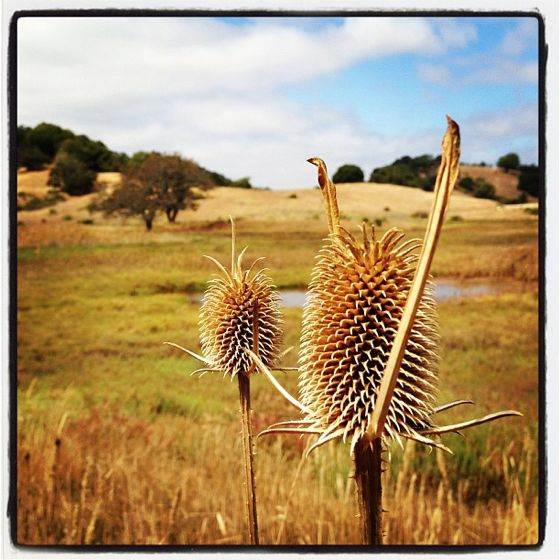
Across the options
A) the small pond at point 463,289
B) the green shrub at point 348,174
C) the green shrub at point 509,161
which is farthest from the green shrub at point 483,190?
the green shrub at point 348,174

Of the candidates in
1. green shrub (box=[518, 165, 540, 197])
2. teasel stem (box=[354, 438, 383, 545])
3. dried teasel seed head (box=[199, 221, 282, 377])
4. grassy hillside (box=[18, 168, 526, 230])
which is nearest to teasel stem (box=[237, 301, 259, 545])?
dried teasel seed head (box=[199, 221, 282, 377])

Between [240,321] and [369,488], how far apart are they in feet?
2.04

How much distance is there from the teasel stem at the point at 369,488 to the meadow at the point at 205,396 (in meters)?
1.42

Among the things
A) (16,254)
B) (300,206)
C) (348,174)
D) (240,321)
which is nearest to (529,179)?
(348,174)

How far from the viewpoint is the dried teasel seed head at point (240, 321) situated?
1.62m

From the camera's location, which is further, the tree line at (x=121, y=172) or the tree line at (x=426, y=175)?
the tree line at (x=121, y=172)

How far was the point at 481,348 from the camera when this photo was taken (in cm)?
295

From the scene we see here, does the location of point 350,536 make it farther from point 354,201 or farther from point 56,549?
point 354,201

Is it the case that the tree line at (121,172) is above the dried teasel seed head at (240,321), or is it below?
above

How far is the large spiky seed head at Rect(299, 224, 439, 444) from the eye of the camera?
4.15 ft

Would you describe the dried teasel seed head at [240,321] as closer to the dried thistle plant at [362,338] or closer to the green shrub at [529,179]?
the dried thistle plant at [362,338]

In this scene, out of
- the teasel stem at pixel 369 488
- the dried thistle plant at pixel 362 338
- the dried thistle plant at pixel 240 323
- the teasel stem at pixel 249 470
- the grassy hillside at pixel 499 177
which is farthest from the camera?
the grassy hillside at pixel 499 177

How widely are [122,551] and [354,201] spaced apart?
158cm

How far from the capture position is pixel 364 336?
130 centimetres
